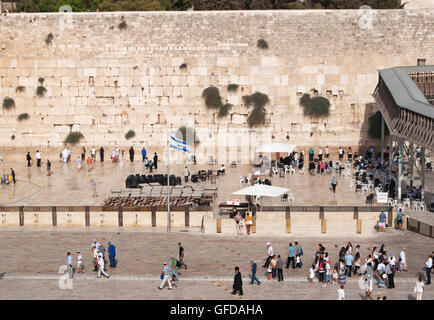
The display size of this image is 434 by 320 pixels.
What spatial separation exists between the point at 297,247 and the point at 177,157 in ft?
51.0

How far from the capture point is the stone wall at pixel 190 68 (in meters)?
37.1

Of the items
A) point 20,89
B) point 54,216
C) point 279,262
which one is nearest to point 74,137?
point 20,89

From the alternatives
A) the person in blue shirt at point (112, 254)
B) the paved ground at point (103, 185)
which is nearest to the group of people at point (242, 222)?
the paved ground at point (103, 185)

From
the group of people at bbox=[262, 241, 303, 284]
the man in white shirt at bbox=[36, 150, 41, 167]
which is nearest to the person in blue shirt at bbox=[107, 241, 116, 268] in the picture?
the group of people at bbox=[262, 241, 303, 284]

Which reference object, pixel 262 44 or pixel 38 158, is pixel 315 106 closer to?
pixel 262 44

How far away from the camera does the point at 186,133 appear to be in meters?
37.3

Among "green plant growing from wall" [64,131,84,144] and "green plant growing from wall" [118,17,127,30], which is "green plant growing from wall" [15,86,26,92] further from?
"green plant growing from wall" [118,17,127,30]

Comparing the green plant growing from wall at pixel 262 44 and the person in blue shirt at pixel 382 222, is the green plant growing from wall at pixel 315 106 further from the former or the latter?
the person in blue shirt at pixel 382 222

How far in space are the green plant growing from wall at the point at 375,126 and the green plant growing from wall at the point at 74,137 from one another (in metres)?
13.9

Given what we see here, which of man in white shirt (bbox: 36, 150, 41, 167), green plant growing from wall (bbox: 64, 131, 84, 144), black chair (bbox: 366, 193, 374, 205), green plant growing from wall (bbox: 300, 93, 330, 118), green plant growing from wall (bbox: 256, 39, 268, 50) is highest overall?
green plant growing from wall (bbox: 256, 39, 268, 50)

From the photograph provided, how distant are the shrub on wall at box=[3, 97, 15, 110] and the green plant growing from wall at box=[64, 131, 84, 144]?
3.17 meters

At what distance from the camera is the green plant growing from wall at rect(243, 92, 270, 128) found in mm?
37312

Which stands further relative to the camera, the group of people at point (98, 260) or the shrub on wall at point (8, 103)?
the shrub on wall at point (8, 103)

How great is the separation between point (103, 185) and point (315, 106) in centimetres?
1169
